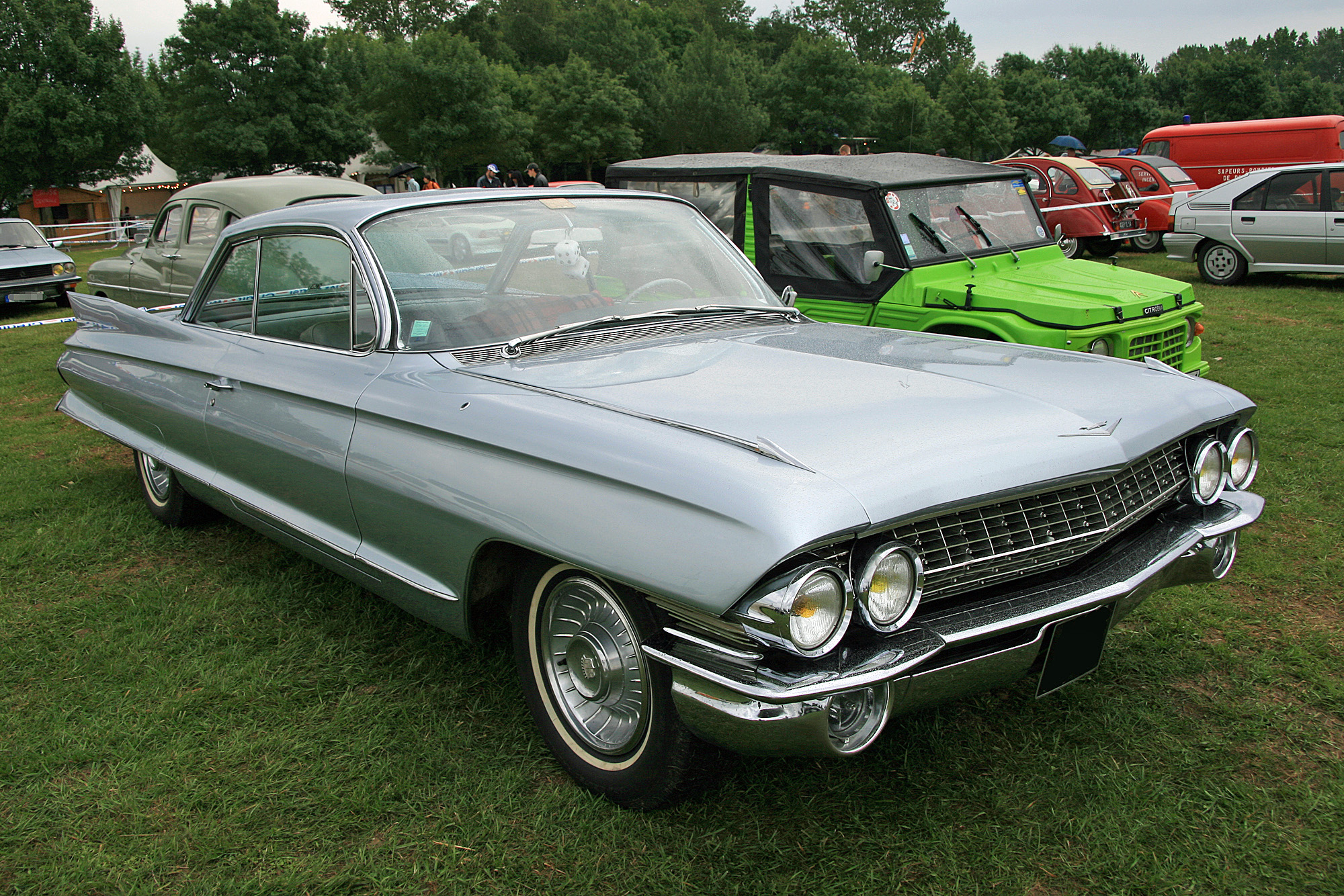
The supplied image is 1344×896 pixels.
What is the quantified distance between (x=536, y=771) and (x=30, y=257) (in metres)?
13.2

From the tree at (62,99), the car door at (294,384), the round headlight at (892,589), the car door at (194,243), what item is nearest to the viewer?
the round headlight at (892,589)

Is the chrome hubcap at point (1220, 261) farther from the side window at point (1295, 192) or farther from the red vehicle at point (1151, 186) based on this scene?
the red vehicle at point (1151, 186)

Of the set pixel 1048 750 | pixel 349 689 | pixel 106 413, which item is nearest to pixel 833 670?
pixel 1048 750

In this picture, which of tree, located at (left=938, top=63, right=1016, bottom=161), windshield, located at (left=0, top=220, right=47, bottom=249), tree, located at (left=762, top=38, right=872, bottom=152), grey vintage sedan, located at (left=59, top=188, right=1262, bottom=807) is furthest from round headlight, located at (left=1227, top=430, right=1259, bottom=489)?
tree, located at (left=762, top=38, right=872, bottom=152)

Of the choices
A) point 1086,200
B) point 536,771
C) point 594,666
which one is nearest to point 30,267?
point 536,771

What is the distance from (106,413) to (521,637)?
3.00 m

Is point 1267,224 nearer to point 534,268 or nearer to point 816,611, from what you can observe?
point 534,268

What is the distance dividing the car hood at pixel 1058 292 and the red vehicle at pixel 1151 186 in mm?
10520

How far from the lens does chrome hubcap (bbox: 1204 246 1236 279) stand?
11789 millimetres

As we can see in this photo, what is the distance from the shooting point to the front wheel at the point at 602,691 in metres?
2.21

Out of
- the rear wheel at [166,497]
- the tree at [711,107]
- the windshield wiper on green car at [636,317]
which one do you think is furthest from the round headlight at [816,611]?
the tree at [711,107]

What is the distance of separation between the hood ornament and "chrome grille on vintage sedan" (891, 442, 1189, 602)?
13cm

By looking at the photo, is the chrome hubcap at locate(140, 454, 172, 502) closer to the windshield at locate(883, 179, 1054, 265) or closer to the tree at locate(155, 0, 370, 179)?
the windshield at locate(883, 179, 1054, 265)

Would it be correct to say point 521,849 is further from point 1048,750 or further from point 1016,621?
point 1048,750
